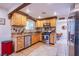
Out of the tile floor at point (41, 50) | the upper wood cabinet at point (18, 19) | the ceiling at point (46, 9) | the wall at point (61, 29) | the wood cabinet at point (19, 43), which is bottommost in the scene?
the tile floor at point (41, 50)

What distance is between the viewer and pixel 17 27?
61.4 inches

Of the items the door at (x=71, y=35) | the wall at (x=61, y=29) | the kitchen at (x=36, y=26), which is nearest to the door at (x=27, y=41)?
the kitchen at (x=36, y=26)

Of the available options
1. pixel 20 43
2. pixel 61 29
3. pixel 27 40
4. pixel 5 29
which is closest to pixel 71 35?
pixel 61 29

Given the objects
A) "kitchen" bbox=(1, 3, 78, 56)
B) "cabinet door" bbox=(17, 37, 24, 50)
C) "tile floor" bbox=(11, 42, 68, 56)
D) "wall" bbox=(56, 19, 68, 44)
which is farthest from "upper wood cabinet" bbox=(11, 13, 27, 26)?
"wall" bbox=(56, 19, 68, 44)

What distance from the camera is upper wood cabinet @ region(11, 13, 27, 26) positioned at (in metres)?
1.52

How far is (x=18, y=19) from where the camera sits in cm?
155

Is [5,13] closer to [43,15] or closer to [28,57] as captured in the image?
[43,15]

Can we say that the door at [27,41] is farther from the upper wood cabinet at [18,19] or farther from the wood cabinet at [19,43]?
the upper wood cabinet at [18,19]

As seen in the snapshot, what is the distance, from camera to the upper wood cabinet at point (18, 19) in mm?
1516

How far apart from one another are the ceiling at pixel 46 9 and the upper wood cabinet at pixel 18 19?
10 cm

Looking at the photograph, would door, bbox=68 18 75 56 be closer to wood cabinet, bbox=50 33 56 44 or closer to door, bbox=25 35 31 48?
wood cabinet, bbox=50 33 56 44

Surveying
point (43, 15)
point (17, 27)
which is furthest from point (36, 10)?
point (17, 27)

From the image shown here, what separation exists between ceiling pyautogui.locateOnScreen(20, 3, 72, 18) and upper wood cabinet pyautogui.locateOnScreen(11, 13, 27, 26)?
0.10 metres

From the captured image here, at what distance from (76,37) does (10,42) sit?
989 millimetres
